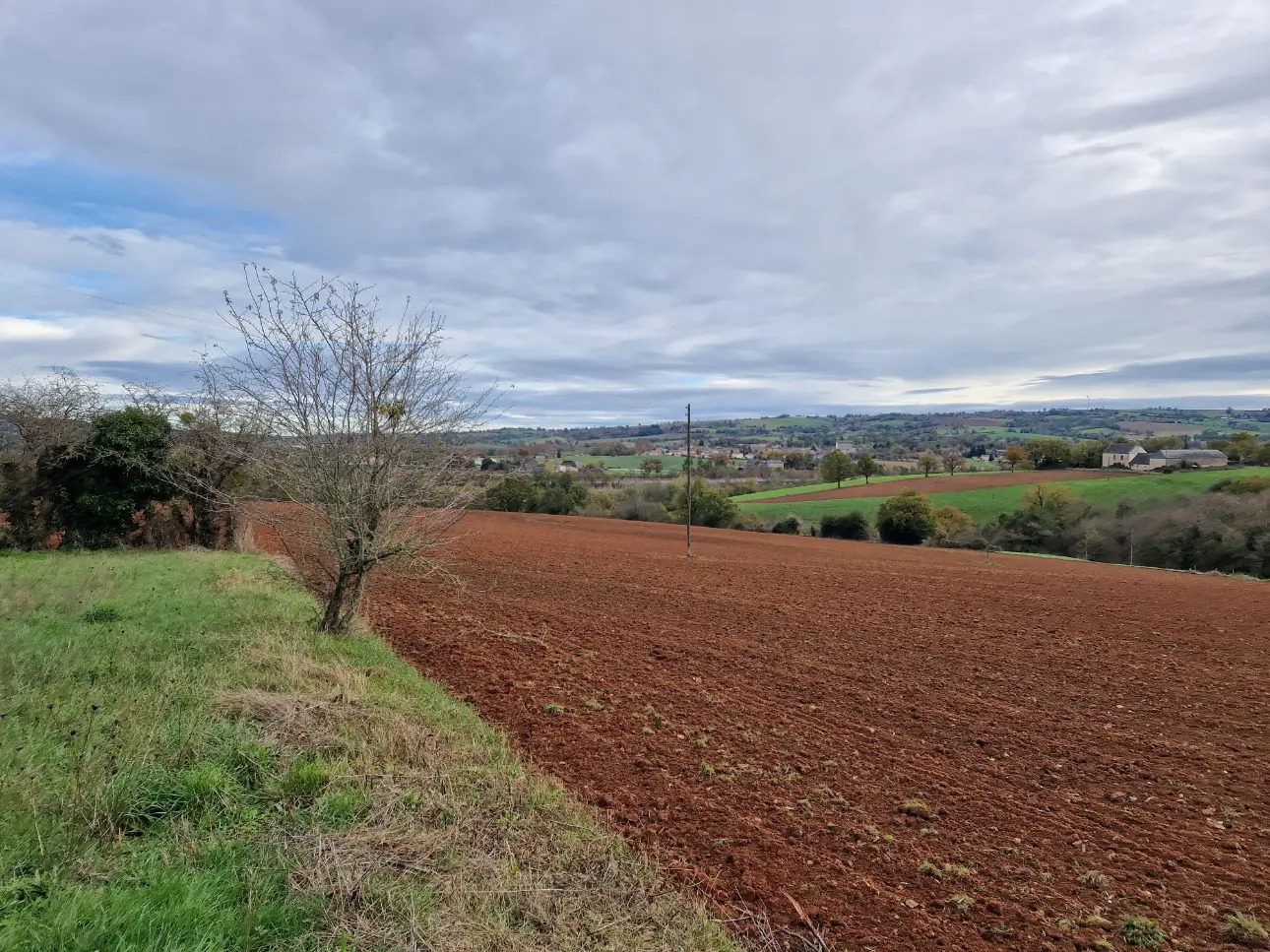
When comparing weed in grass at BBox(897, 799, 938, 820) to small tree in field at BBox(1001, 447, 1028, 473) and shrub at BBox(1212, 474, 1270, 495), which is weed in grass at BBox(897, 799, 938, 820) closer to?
shrub at BBox(1212, 474, 1270, 495)

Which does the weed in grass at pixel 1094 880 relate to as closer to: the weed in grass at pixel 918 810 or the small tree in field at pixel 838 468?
the weed in grass at pixel 918 810

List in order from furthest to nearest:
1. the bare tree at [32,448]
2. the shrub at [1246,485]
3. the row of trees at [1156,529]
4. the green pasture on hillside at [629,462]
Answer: the green pasture on hillside at [629,462], the shrub at [1246,485], the row of trees at [1156,529], the bare tree at [32,448]

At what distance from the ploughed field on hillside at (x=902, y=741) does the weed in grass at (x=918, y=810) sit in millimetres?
18

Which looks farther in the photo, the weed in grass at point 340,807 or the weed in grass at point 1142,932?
the weed in grass at point 340,807

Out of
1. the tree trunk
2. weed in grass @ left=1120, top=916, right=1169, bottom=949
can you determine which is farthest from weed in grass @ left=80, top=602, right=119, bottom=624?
weed in grass @ left=1120, top=916, right=1169, bottom=949

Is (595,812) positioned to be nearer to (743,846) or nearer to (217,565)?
(743,846)

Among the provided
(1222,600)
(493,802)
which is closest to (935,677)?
(493,802)

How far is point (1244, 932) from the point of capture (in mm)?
3994

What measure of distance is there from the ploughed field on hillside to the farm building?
66255 millimetres

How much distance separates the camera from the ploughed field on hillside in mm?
4359

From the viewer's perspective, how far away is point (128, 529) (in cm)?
1772

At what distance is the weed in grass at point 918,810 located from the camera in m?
5.33

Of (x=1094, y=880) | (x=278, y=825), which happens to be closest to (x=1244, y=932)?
(x=1094, y=880)

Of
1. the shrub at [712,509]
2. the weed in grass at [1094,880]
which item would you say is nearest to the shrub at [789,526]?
the shrub at [712,509]
